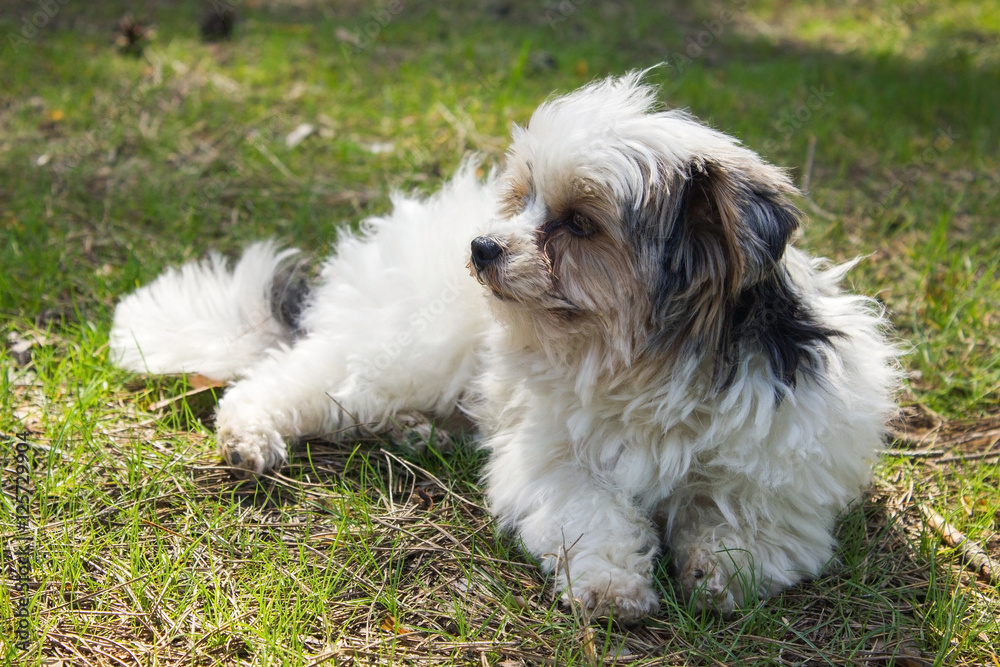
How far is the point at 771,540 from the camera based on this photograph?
2.19 m

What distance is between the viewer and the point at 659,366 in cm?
214

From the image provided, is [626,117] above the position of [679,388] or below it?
above

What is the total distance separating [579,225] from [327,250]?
188 centimetres

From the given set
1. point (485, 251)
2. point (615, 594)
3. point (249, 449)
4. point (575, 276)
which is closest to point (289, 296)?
point (249, 449)

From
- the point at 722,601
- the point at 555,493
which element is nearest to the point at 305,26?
the point at 555,493

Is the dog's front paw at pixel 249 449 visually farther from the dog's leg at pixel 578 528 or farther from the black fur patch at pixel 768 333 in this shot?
the black fur patch at pixel 768 333

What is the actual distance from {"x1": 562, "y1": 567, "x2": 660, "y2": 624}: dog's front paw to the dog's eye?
887 mm

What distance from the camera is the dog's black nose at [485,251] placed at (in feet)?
7.07

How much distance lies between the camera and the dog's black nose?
215 cm

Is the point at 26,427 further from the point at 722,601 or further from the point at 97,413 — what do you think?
the point at 722,601

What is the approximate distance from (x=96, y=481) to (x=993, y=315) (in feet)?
11.9

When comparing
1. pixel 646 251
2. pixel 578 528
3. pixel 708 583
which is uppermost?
pixel 646 251

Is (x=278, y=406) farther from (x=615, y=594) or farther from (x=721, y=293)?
(x=721, y=293)

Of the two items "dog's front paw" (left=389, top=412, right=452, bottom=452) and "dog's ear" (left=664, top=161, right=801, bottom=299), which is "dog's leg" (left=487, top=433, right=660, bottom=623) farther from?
"dog's ear" (left=664, top=161, right=801, bottom=299)
